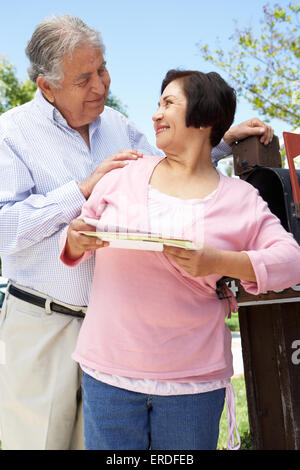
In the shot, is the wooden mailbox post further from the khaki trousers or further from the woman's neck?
the khaki trousers

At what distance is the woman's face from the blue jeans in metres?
0.79

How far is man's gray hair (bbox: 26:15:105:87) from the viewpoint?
6.53 ft

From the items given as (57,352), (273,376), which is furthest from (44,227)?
(273,376)

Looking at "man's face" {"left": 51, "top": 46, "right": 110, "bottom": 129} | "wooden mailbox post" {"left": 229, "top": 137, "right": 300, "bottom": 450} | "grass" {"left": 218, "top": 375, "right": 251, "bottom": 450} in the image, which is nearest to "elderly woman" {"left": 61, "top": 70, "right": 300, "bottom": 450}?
"man's face" {"left": 51, "top": 46, "right": 110, "bottom": 129}

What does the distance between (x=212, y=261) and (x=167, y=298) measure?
222 mm

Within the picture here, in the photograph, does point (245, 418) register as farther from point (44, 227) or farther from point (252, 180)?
point (44, 227)

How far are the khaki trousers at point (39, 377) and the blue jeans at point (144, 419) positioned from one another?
45 cm

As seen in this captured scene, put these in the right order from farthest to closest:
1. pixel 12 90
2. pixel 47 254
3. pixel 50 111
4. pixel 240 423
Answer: pixel 12 90 → pixel 240 423 → pixel 50 111 → pixel 47 254

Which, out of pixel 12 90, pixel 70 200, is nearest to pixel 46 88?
pixel 70 200

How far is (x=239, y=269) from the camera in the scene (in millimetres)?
1470

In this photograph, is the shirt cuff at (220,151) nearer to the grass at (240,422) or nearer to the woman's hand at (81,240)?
the woman's hand at (81,240)

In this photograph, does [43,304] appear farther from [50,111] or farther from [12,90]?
[12,90]

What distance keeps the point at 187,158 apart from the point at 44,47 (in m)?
0.78

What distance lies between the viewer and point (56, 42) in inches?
78.4
